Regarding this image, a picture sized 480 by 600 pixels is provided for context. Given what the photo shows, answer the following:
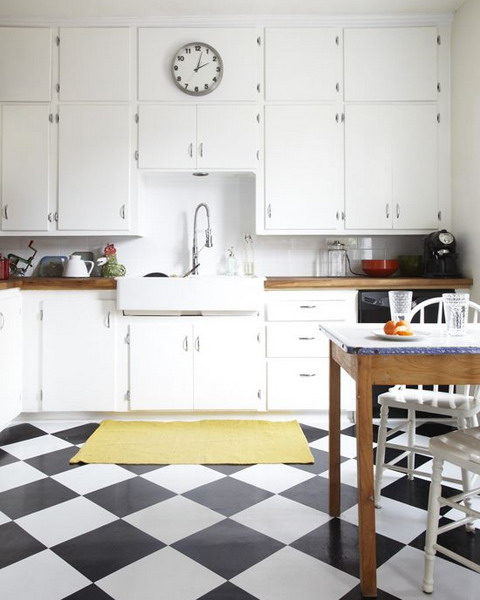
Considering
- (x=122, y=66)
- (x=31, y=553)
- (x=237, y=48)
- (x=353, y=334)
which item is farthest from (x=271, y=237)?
(x=31, y=553)

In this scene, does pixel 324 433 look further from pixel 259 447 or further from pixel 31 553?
pixel 31 553

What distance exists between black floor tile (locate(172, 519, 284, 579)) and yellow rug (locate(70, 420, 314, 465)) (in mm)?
685

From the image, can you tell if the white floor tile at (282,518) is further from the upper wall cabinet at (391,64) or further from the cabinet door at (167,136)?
the upper wall cabinet at (391,64)

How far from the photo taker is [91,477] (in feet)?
8.05

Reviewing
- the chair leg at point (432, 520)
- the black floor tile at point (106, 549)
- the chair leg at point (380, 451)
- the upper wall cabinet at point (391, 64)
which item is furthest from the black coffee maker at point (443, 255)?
the black floor tile at point (106, 549)

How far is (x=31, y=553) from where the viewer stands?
1.80m

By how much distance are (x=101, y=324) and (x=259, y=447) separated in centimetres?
122

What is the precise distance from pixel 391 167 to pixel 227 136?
1.10 meters

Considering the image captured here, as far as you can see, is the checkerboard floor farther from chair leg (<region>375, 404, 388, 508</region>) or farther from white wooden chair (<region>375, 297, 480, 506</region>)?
white wooden chair (<region>375, 297, 480, 506</region>)

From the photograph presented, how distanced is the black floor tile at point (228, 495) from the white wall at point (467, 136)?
1.83m

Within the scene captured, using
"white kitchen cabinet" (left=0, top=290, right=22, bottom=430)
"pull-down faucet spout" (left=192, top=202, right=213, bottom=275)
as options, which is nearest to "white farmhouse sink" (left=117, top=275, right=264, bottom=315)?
"pull-down faucet spout" (left=192, top=202, right=213, bottom=275)

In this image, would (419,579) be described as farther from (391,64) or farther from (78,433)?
(391,64)

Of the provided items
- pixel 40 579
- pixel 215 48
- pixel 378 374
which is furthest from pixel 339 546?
pixel 215 48

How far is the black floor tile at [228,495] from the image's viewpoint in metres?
2.15
